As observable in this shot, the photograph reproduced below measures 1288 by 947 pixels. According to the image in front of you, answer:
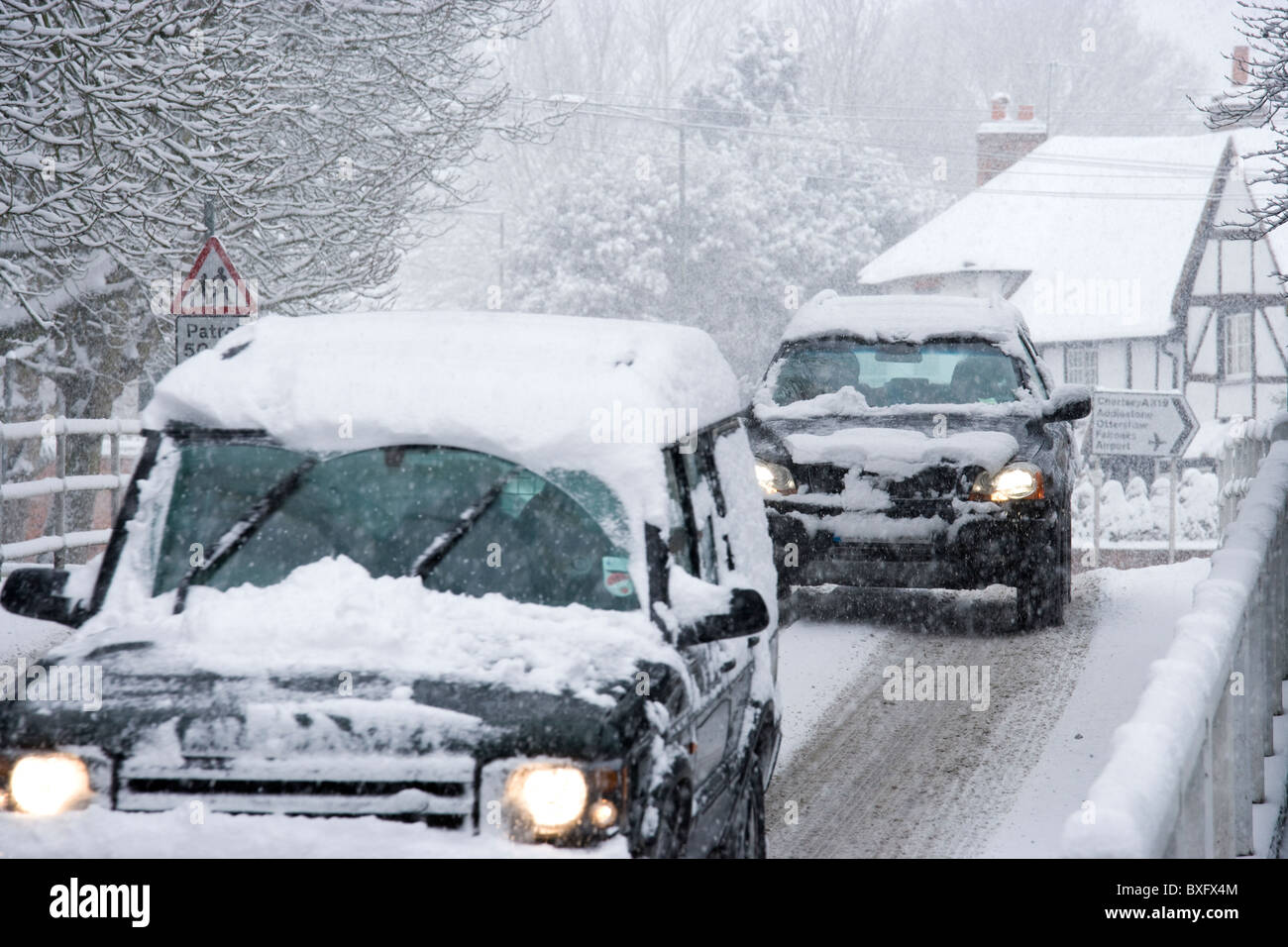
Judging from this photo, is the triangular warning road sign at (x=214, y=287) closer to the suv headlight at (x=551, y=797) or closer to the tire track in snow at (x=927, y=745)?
the tire track in snow at (x=927, y=745)

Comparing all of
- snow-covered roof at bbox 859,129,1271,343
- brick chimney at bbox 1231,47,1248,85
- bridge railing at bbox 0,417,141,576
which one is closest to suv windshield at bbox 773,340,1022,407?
brick chimney at bbox 1231,47,1248,85

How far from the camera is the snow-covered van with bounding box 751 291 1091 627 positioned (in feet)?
31.8

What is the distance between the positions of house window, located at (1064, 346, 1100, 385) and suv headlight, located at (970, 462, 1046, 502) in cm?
3461

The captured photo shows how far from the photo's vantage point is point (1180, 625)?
447cm

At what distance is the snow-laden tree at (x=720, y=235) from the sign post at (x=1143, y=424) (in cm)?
2619

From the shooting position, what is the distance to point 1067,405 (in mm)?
10000

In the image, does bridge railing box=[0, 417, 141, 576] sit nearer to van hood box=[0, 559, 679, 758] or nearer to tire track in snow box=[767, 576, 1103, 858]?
tire track in snow box=[767, 576, 1103, 858]

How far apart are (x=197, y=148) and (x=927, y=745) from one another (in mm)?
9053

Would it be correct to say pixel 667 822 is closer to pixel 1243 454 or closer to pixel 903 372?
pixel 903 372

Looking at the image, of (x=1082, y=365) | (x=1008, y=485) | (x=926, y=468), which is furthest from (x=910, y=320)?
(x=1082, y=365)

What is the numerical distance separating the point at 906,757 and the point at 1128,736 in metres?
4.41

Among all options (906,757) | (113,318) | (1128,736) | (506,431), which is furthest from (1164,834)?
(113,318)

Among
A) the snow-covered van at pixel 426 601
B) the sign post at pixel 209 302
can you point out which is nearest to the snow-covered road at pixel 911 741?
the snow-covered van at pixel 426 601
